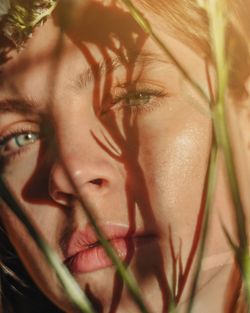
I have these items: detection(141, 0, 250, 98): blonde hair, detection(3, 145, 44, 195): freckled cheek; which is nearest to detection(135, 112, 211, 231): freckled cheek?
detection(141, 0, 250, 98): blonde hair

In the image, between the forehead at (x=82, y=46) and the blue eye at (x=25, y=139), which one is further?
the blue eye at (x=25, y=139)

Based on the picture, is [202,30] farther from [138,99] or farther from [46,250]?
[46,250]

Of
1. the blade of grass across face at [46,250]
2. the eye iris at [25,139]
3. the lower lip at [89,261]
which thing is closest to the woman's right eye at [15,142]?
the eye iris at [25,139]

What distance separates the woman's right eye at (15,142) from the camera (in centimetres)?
93

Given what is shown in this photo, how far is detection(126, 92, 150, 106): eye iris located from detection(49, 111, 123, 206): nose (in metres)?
0.08

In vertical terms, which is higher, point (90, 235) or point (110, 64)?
point (110, 64)

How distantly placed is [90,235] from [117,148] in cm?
14

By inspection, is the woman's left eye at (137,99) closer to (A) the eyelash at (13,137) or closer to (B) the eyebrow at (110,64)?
(B) the eyebrow at (110,64)

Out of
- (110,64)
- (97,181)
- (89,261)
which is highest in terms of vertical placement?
(110,64)

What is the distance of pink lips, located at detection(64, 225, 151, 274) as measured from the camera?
2.50ft

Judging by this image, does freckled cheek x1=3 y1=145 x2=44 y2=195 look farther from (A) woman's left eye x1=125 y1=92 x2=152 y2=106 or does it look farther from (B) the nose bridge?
(A) woman's left eye x1=125 y1=92 x2=152 y2=106

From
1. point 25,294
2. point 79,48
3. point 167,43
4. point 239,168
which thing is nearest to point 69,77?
point 79,48

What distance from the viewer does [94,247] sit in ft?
2.66

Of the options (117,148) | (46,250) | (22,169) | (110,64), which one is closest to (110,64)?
(110,64)
